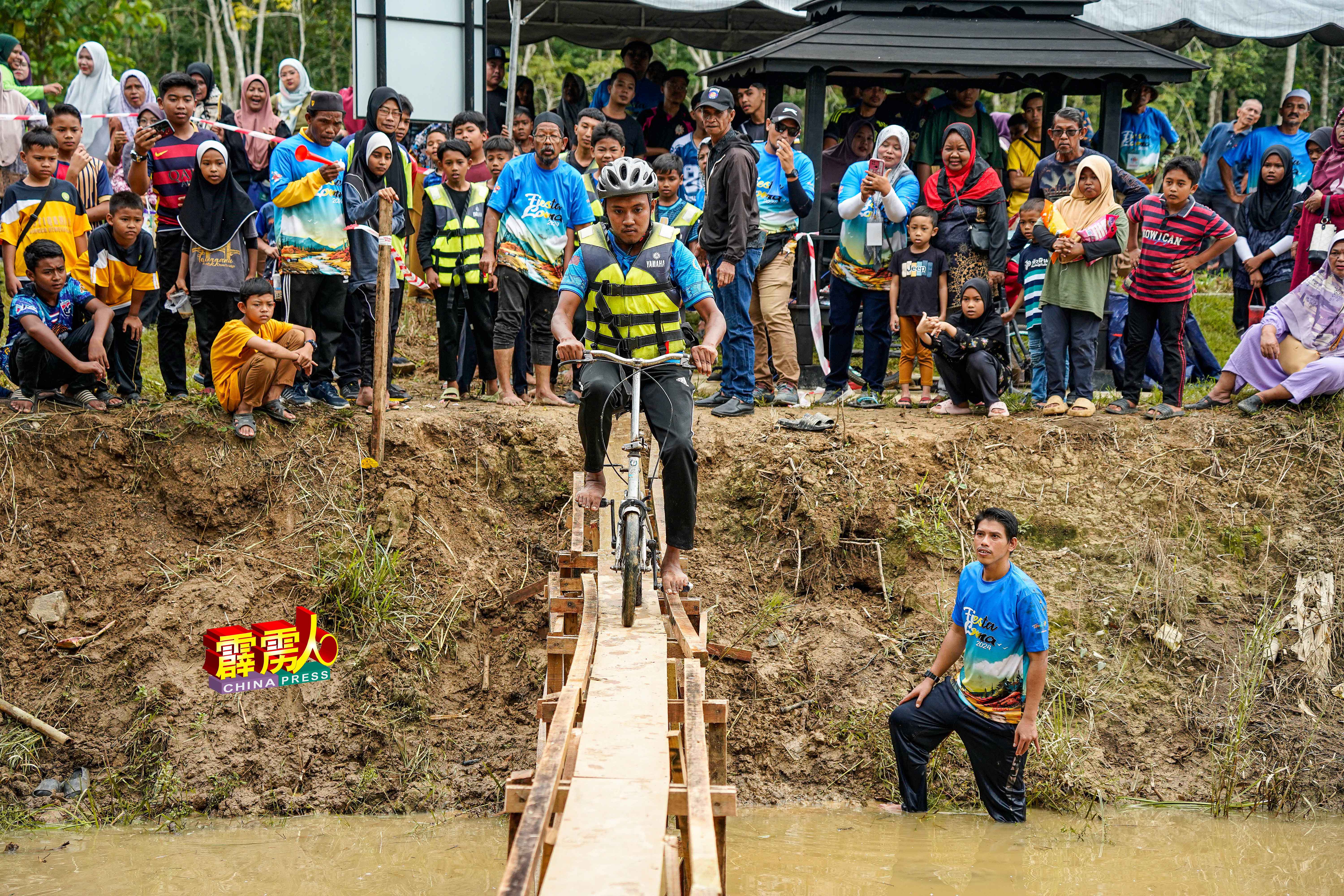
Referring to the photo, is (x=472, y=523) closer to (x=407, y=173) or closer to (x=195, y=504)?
(x=195, y=504)

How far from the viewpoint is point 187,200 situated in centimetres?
852

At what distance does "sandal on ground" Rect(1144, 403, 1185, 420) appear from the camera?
9.30 meters

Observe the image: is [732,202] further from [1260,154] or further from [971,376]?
[1260,154]

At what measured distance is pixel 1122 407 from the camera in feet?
30.7

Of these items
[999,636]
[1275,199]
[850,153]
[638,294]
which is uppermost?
[850,153]

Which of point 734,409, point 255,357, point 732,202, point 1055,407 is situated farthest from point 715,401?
point 255,357

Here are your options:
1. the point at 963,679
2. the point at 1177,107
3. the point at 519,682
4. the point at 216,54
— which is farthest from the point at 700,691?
the point at 216,54

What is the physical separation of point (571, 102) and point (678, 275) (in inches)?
287

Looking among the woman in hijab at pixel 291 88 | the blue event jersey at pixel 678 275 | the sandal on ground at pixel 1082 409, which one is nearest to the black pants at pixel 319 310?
the blue event jersey at pixel 678 275

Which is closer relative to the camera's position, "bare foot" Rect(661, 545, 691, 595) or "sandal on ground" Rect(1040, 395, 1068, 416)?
Answer: "bare foot" Rect(661, 545, 691, 595)

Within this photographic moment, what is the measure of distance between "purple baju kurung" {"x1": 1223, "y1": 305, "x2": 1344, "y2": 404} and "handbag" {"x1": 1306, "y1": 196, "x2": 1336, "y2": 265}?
1.64 ft

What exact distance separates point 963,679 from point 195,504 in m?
5.26

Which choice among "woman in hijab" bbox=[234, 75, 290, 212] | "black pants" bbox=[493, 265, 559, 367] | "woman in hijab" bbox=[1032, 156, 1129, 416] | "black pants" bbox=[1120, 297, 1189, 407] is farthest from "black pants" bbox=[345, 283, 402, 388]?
"black pants" bbox=[1120, 297, 1189, 407]

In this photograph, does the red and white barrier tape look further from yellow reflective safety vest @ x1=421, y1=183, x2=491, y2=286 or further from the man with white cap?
the man with white cap
